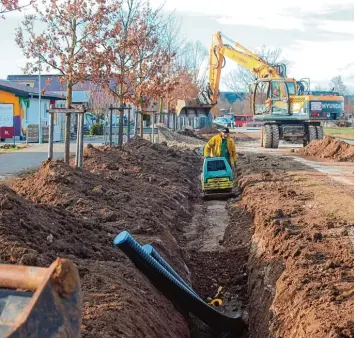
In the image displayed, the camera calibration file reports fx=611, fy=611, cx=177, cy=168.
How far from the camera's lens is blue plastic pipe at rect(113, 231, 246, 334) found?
6844 millimetres

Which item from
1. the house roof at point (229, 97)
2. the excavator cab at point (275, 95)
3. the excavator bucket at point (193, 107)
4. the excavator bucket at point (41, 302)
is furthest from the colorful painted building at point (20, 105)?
the house roof at point (229, 97)

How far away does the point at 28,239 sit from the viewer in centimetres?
655

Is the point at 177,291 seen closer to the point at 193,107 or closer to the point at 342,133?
the point at 193,107

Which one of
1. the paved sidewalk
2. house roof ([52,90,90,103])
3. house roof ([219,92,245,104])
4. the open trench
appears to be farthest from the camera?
house roof ([219,92,245,104])

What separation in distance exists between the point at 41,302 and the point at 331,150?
25495 mm

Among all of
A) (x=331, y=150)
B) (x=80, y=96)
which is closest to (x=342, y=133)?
(x=80, y=96)

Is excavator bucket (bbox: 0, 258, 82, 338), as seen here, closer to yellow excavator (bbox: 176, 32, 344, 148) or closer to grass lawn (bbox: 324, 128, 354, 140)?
yellow excavator (bbox: 176, 32, 344, 148)

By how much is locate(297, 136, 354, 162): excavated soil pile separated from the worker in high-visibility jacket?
11247 mm

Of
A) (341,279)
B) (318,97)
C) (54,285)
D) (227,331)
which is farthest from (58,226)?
(318,97)

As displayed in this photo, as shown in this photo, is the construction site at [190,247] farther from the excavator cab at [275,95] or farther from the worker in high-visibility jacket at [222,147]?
the excavator cab at [275,95]

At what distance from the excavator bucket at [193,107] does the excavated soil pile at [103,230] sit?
61.0 feet

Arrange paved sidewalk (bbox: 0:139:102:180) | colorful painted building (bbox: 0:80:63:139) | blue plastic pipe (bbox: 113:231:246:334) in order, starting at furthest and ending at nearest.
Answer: colorful painted building (bbox: 0:80:63:139)
paved sidewalk (bbox: 0:139:102:180)
blue plastic pipe (bbox: 113:231:246:334)

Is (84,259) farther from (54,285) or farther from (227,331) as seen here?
(54,285)

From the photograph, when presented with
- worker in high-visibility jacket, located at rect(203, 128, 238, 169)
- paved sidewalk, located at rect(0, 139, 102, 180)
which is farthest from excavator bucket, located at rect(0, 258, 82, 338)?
paved sidewalk, located at rect(0, 139, 102, 180)
